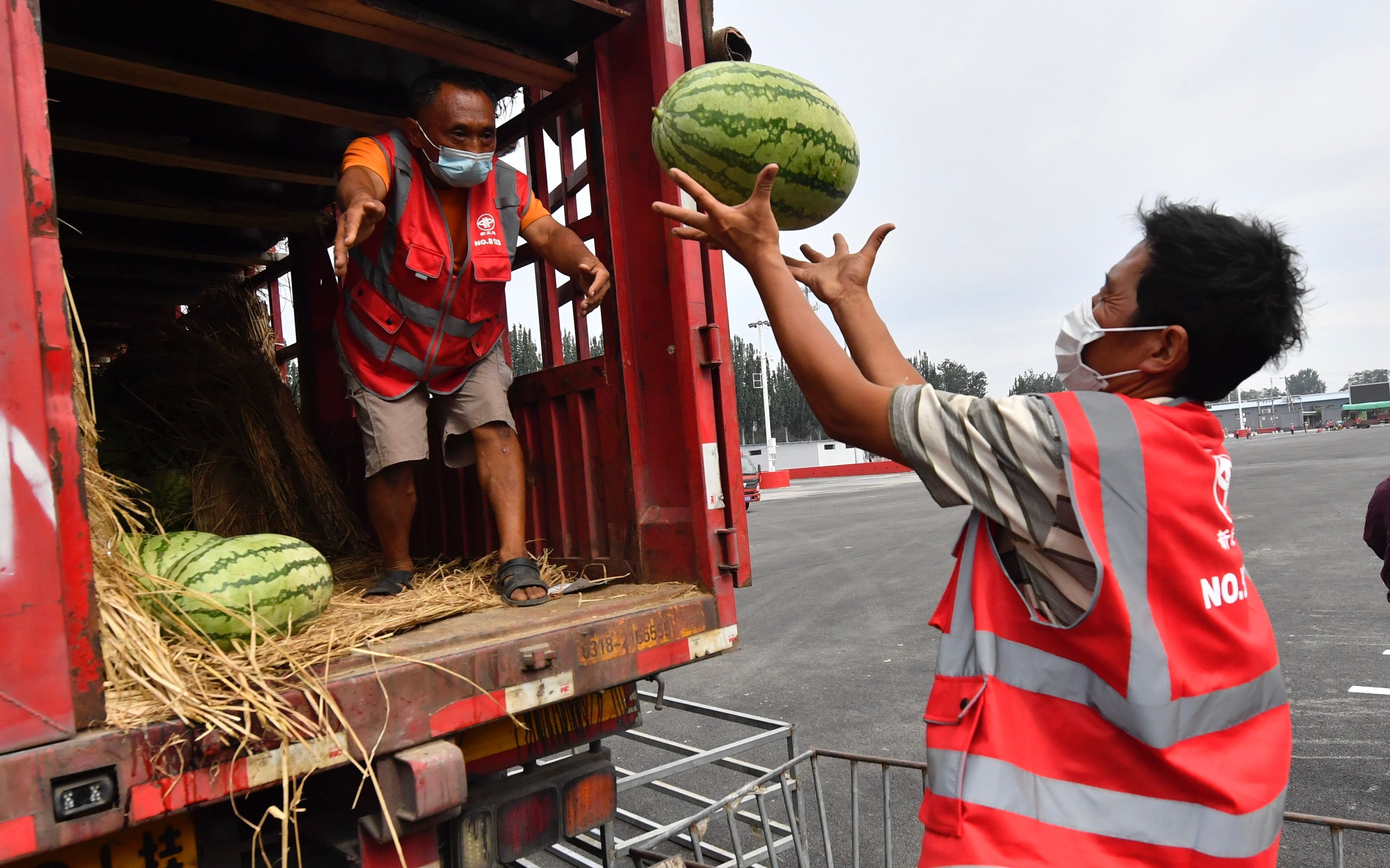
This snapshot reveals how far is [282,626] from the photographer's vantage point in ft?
7.84

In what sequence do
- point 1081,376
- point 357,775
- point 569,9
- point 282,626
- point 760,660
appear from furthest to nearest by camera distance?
point 760,660
point 569,9
point 282,626
point 357,775
point 1081,376

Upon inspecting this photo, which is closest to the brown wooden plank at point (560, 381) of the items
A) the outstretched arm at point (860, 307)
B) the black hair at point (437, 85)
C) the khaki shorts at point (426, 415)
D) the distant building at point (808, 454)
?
the khaki shorts at point (426, 415)

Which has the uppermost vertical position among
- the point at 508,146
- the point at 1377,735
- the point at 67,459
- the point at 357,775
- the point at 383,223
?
the point at 508,146

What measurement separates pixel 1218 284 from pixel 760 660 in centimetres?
668

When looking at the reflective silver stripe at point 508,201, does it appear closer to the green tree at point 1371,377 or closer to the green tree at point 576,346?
the green tree at point 576,346

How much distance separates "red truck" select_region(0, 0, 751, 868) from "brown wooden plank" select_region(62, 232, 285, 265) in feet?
0.09

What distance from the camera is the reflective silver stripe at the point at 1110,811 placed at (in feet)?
4.96

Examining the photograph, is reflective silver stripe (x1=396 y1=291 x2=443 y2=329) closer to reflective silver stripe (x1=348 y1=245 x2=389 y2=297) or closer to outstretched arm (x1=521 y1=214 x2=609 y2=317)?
reflective silver stripe (x1=348 y1=245 x2=389 y2=297)

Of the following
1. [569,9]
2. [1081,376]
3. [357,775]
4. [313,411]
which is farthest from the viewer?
[313,411]

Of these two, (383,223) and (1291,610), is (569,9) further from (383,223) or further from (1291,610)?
(1291,610)

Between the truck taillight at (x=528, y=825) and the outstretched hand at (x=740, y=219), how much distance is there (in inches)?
63.6

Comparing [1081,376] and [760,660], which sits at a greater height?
[1081,376]

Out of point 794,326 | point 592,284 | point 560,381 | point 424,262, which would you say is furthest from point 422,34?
point 794,326

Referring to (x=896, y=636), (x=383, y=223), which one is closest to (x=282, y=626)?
(x=383, y=223)
